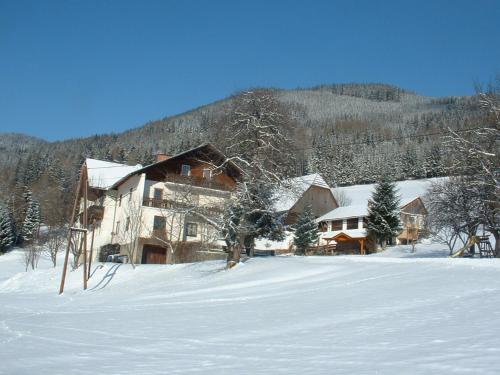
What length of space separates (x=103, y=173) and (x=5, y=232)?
114ft

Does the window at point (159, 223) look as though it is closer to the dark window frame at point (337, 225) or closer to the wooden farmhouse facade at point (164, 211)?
the wooden farmhouse facade at point (164, 211)

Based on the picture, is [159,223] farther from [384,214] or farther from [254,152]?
[384,214]

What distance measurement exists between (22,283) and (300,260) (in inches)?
856

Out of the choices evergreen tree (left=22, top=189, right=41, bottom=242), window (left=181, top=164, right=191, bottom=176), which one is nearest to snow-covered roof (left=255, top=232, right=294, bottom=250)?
window (left=181, top=164, right=191, bottom=176)

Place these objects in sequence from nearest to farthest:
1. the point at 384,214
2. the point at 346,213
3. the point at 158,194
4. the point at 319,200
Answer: the point at 158,194
the point at 384,214
the point at 346,213
the point at 319,200

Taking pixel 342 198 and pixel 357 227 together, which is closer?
pixel 357 227

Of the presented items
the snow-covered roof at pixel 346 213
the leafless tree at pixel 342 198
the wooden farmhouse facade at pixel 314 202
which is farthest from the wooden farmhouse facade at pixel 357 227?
the leafless tree at pixel 342 198

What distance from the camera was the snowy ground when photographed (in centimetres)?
905

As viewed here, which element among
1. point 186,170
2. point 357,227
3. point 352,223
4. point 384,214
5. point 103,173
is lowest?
point 357,227

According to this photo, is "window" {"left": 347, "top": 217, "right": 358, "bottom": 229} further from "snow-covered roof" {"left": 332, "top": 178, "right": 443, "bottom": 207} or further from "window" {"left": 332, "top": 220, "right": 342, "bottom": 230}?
"snow-covered roof" {"left": 332, "top": 178, "right": 443, "bottom": 207}

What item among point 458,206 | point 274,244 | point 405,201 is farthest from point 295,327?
point 405,201

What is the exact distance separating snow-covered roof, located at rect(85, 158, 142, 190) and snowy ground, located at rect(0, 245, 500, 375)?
105 ft

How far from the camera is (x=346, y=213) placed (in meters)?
64.2

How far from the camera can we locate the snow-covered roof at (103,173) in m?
56.6
